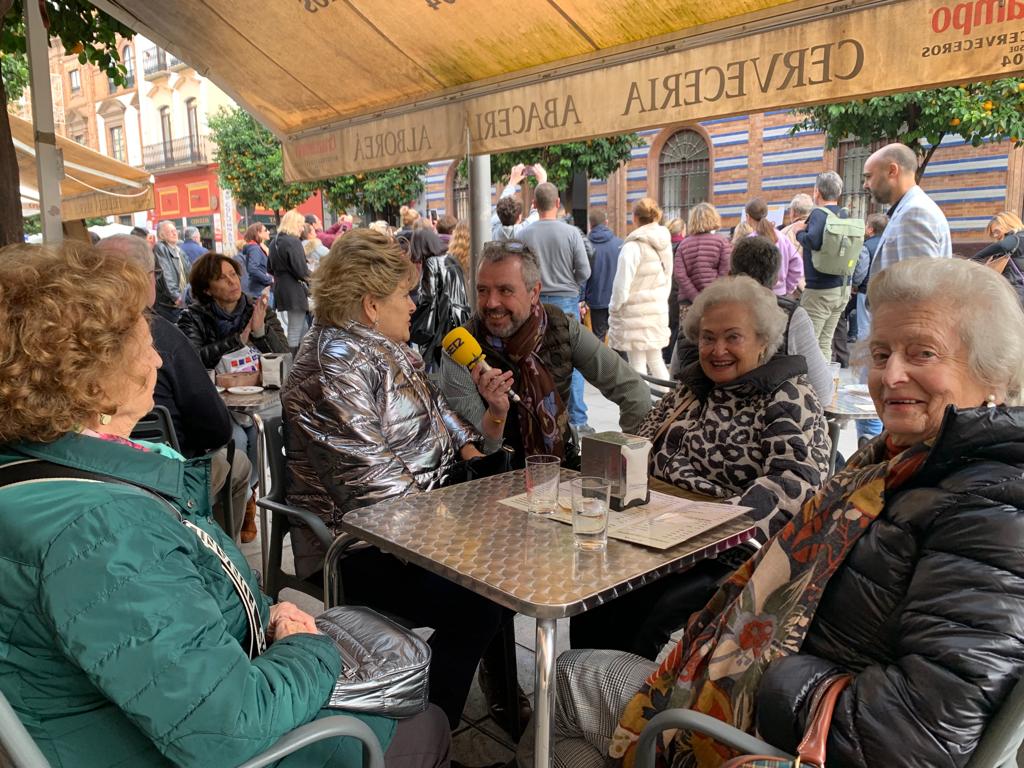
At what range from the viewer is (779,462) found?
94.9 inches

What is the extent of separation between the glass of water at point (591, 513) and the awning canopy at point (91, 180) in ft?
25.4

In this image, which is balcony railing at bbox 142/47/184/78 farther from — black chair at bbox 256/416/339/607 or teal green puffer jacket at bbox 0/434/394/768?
teal green puffer jacket at bbox 0/434/394/768

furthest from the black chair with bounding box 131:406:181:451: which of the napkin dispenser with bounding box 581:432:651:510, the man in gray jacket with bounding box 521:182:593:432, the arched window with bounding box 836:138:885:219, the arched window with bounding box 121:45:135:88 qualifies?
the arched window with bounding box 121:45:135:88

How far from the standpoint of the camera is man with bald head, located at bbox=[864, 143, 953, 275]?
434 centimetres

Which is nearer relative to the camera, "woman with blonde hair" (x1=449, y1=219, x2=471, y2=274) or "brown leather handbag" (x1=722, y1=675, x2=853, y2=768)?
"brown leather handbag" (x1=722, y1=675, x2=853, y2=768)

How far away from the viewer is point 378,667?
152 cm

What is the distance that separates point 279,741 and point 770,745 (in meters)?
0.80

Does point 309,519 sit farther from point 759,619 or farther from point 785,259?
point 785,259

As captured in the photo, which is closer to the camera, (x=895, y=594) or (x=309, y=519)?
(x=895, y=594)

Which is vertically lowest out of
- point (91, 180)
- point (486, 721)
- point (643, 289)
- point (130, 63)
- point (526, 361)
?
point (486, 721)

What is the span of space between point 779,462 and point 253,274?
978 centimetres

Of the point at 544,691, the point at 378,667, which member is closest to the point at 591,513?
the point at 544,691

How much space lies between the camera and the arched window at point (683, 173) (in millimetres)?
19266

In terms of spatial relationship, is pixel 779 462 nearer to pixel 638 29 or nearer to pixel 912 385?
pixel 912 385
